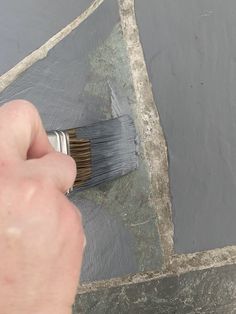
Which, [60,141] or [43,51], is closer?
[60,141]

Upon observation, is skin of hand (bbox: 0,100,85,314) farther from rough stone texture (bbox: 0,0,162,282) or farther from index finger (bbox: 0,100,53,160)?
rough stone texture (bbox: 0,0,162,282)

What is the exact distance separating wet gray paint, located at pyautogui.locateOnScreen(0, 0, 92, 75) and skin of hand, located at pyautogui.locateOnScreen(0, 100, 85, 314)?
615mm

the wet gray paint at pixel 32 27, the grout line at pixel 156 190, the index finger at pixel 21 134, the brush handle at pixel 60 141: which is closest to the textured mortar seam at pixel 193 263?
the grout line at pixel 156 190

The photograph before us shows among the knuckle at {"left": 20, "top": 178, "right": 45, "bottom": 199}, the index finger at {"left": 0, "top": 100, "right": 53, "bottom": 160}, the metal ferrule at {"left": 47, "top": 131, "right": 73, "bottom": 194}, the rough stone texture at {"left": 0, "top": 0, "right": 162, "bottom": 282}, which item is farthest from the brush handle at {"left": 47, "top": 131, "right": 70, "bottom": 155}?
the knuckle at {"left": 20, "top": 178, "right": 45, "bottom": 199}

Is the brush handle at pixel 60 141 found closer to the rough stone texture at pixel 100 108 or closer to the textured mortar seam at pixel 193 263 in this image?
the rough stone texture at pixel 100 108

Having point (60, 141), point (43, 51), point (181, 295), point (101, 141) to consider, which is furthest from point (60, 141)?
point (181, 295)

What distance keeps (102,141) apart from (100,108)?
8cm

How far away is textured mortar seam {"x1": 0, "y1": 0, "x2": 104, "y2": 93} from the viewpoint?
138cm

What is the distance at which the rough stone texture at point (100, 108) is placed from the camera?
1.29 metres

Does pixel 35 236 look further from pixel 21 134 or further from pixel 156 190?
pixel 156 190

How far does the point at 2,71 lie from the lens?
140 cm

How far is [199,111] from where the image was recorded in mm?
1270

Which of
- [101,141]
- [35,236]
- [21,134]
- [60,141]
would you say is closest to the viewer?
[35,236]

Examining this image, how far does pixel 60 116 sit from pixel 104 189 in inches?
8.1
